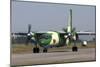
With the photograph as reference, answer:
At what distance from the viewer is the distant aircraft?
2.69 meters

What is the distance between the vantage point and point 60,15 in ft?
9.22

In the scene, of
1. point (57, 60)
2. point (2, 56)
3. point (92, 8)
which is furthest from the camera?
point (92, 8)

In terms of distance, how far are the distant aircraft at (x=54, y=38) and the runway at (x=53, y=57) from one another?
7 centimetres

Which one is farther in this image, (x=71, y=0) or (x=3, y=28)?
(x=71, y=0)

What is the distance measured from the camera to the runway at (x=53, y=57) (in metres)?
2.61

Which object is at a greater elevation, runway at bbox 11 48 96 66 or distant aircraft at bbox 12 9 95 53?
distant aircraft at bbox 12 9 95 53

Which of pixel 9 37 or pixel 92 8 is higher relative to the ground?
pixel 92 8

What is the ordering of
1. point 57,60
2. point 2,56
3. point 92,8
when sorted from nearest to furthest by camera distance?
point 2,56, point 57,60, point 92,8

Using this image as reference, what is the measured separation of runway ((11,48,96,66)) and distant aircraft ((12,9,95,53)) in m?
0.07

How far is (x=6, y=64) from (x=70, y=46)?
0.88 meters

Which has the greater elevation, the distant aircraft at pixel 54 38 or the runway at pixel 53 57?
the distant aircraft at pixel 54 38

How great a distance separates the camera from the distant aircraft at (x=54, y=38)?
269cm

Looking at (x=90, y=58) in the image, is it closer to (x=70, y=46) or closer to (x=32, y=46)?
(x=70, y=46)
